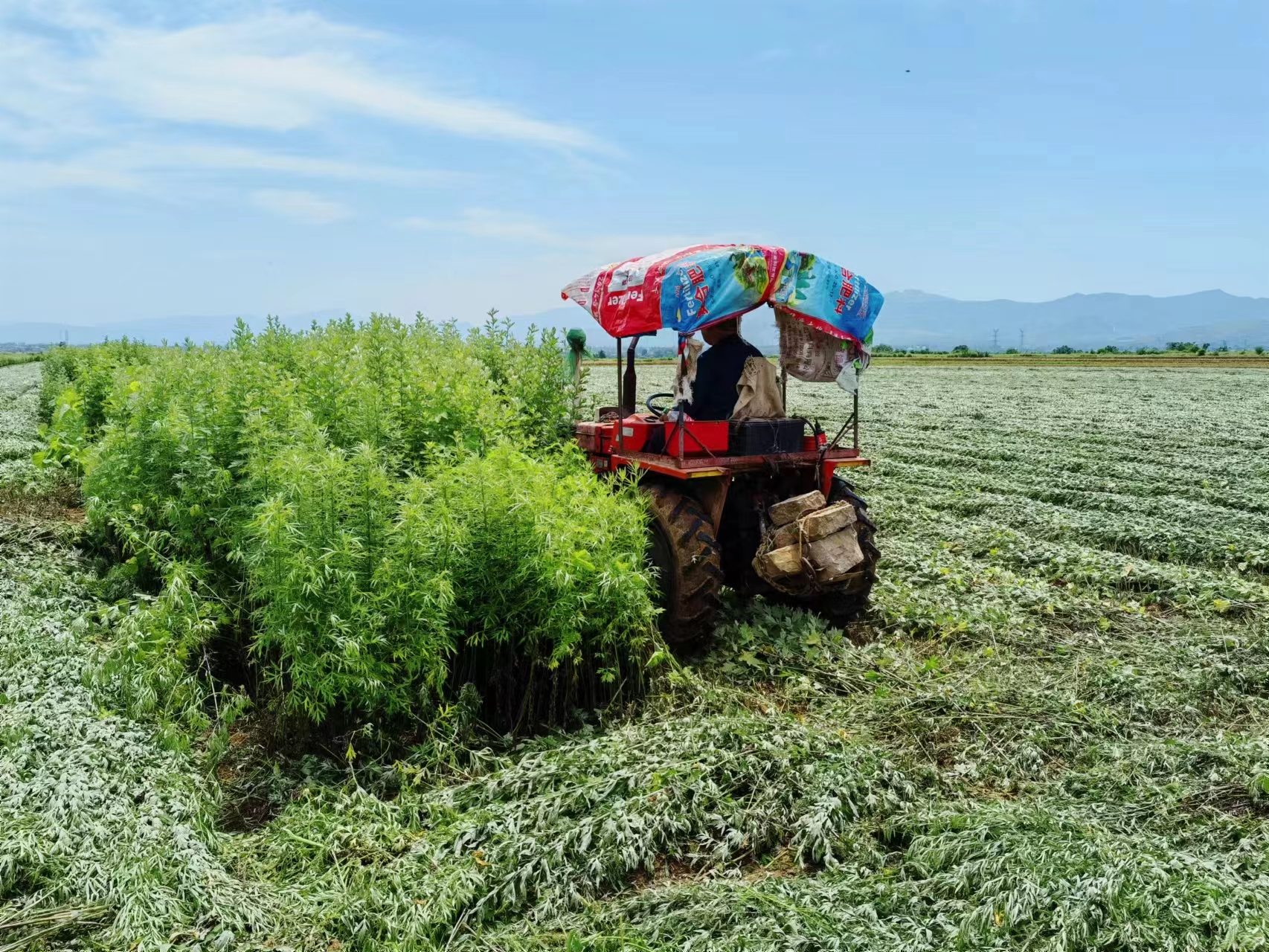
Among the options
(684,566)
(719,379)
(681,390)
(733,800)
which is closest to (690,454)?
(681,390)

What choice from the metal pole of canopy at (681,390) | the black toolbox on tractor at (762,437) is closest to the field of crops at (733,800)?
the black toolbox on tractor at (762,437)

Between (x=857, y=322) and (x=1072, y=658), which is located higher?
(x=857, y=322)

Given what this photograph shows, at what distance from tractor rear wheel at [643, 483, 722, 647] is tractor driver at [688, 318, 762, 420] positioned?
88 cm

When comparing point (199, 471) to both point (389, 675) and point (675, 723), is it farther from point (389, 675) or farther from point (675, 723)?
point (675, 723)

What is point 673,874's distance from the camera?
156 inches

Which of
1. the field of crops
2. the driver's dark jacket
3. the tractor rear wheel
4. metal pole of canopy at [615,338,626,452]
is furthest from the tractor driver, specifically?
the field of crops

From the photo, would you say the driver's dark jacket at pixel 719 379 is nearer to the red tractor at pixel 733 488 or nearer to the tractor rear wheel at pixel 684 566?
the red tractor at pixel 733 488

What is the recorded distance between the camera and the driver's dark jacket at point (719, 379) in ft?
22.9

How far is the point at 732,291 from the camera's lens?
19.8 feet

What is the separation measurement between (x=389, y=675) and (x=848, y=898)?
8.60ft

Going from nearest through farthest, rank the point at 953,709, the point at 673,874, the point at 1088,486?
the point at 673,874, the point at 953,709, the point at 1088,486

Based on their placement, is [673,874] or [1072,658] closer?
[673,874]

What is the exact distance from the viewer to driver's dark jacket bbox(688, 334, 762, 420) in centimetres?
697

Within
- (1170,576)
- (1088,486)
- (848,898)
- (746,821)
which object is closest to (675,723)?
(746,821)
